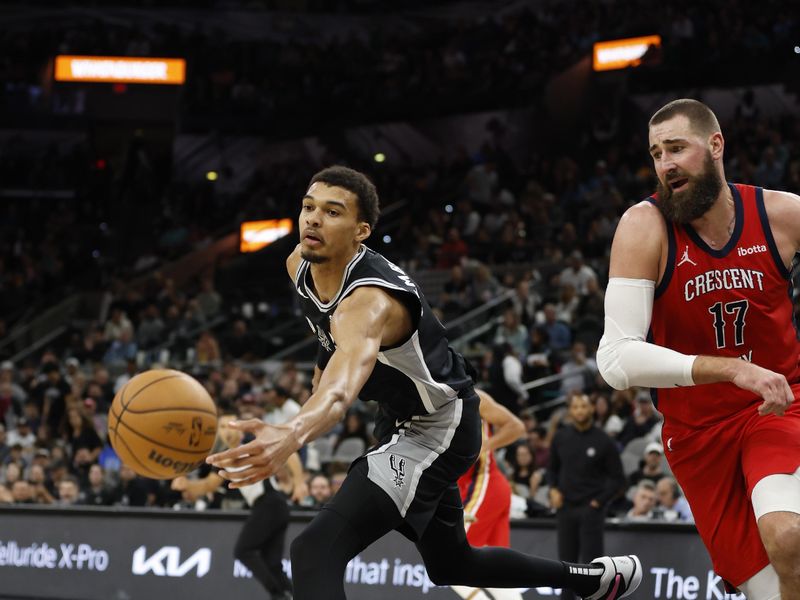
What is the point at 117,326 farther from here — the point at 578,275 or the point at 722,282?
the point at 722,282

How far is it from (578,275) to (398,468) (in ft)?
36.6

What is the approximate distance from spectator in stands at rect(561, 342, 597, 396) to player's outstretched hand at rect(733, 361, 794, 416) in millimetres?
9464

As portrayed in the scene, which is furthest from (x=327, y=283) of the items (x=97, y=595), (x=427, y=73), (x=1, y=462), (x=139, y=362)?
(x=427, y=73)

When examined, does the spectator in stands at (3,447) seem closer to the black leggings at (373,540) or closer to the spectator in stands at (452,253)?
the spectator in stands at (452,253)

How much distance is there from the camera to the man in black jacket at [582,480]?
9.26m

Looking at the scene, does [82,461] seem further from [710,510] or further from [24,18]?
[24,18]

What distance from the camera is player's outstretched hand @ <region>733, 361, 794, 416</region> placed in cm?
399

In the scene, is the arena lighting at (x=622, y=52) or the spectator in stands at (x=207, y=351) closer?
the spectator in stands at (x=207, y=351)

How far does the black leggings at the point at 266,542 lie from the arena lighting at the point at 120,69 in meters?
17.8

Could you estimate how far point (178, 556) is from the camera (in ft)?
34.3

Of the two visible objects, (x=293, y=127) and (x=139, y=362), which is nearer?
(x=139, y=362)

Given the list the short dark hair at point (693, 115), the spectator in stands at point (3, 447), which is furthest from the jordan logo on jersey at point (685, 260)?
the spectator in stands at point (3, 447)

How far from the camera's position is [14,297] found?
24.4 m

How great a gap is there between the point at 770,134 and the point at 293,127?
41.1ft
